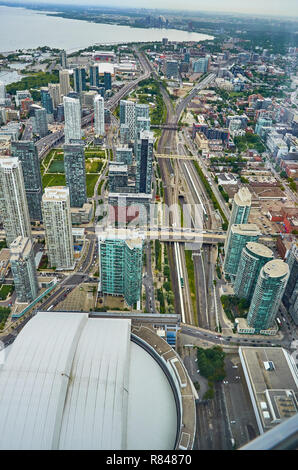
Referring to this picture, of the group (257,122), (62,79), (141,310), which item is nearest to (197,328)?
(141,310)

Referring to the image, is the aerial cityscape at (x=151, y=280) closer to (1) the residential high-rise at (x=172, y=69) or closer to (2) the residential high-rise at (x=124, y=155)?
(2) the residential high-rise at (x=124, y=155)

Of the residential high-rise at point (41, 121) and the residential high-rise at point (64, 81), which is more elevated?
the residential high-rise at point (64, 81)

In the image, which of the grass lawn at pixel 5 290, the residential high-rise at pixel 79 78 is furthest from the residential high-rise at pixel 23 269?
the residential high-rise at pixel 79 78

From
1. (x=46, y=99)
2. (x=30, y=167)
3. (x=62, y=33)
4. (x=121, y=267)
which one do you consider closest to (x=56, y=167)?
(x=30, y=167)

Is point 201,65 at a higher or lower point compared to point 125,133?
higher

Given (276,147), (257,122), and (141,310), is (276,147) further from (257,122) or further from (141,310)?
(141,310)

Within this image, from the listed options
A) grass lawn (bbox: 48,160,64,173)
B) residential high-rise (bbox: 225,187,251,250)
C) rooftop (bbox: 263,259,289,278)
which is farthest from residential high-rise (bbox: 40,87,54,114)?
rooftop (bbox: 263,259,289,278)

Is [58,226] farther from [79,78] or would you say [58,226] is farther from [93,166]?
[79,78]
